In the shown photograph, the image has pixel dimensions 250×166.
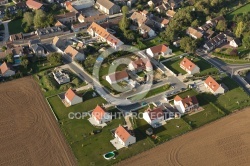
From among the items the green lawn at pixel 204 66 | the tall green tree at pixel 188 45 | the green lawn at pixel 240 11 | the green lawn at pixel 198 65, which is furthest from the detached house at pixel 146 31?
the green lawn at pixel 240 11

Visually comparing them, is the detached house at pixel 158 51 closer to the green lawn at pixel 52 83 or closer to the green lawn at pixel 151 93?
the green lawn at pixel 151 93

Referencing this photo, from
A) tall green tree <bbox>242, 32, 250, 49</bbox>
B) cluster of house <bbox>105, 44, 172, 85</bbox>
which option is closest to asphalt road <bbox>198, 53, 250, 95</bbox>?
tall green tree <bbox>242, 32, 250, 49</bbox>

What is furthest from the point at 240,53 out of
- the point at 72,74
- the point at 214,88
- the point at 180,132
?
the point at 72,74

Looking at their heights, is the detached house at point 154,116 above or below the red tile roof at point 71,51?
below

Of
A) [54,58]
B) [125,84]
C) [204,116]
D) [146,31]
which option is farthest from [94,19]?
[204,116]

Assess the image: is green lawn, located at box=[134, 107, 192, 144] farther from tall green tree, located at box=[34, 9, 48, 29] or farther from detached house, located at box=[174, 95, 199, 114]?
tall green tree, located at box=[34, 9, 48, 29]
